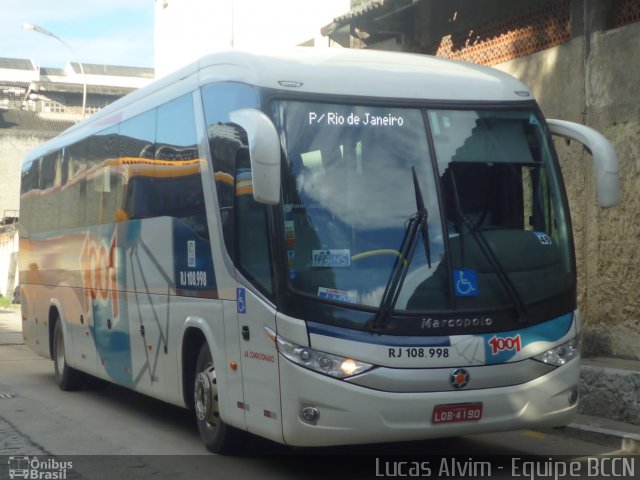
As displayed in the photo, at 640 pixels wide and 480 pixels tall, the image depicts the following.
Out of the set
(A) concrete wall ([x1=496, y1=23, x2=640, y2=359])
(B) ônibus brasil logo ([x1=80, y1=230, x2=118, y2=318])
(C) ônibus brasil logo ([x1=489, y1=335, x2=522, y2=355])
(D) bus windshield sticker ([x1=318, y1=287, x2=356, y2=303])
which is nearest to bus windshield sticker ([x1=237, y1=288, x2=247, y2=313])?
(D) bus windshield sticker ([x1=318, y1=287, x2=356, y2=303])

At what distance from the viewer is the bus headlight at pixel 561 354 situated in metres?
7.43

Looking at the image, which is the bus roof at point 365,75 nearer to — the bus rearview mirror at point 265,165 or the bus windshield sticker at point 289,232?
the bus rearview mirror at point 265,165

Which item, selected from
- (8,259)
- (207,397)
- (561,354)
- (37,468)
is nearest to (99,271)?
(207,397)

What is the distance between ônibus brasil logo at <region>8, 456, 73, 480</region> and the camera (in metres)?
7.85

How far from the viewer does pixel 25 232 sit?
16.1 meters

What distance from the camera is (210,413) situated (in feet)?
28.1

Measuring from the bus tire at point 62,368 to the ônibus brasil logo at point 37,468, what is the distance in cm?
507

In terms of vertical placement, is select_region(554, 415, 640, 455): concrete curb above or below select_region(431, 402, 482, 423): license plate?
below

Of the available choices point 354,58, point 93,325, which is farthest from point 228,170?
point 93,325

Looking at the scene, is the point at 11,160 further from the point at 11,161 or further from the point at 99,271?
the point at 99,271

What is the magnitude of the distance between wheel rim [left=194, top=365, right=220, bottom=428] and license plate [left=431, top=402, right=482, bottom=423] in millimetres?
2083

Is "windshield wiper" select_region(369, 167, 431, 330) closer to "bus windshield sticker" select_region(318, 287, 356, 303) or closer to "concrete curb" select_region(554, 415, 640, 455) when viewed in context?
"bus windshield sticker" select_region(318, 287, 356, 303)

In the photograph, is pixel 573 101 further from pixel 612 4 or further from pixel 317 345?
pixel 317 345

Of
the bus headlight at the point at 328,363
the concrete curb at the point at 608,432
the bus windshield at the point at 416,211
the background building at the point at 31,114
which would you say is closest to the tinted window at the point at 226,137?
the bus windshield at the point at 416,211
